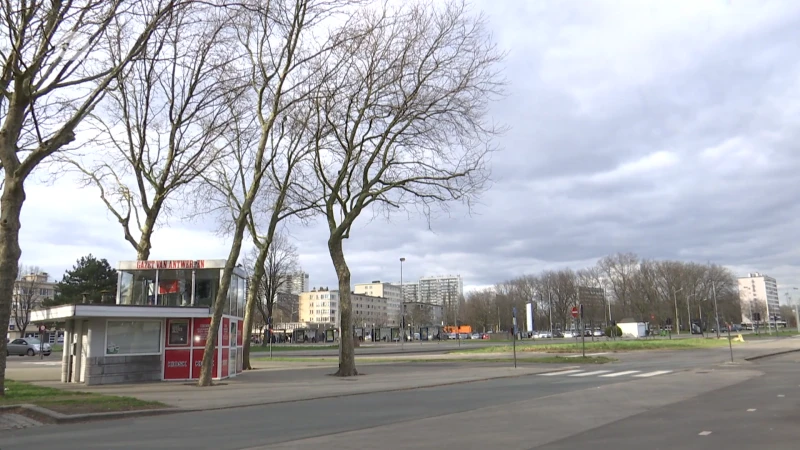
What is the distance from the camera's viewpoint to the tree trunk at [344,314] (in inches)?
934

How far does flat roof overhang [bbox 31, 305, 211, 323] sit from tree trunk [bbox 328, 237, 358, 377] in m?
5.28

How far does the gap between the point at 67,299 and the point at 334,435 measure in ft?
209

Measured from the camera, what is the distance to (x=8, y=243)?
15.5 metres

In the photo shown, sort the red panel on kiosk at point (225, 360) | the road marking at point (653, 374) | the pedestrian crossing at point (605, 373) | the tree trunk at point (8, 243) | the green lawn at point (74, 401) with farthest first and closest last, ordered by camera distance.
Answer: the red panel on kiosk at point (225, 360) → the pedestrian crossing at point (605, 373) → the road marking at point (653, 374) → the tree trunk at point (8, 243) → the green lawn at point (74, 401)

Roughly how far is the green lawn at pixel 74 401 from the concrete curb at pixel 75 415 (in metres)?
0.31

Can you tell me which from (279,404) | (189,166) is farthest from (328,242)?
(279,404)

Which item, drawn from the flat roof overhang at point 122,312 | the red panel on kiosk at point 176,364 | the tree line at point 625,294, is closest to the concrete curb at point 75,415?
the flat roof overhang at point 122,312

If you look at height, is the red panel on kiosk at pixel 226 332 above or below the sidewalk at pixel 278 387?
above

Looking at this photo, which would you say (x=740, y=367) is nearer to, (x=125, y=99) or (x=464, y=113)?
(x=464, y=113)

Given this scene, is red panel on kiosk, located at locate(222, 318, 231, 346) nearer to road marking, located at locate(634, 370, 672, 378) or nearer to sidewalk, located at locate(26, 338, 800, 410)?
sidewalk, located at locate(26, 338, 800, 410)

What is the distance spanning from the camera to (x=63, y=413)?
41.2ft

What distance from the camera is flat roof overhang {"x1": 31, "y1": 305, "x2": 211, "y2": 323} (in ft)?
65.6

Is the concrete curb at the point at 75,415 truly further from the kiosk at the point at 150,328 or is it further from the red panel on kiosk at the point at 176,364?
the red panel on kiosk at the point at 176,364

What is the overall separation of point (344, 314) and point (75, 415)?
507 inches
